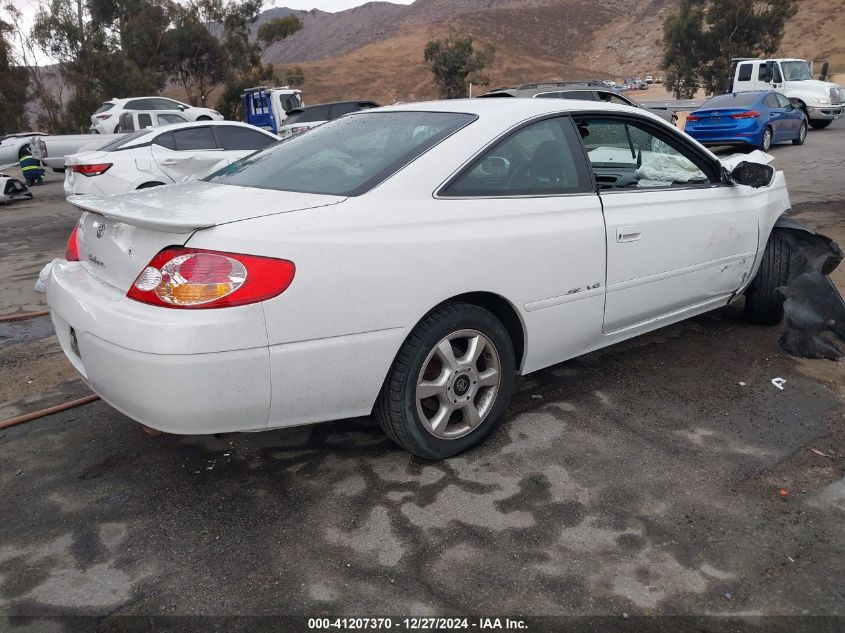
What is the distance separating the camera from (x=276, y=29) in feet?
150

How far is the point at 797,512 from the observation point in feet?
9.24

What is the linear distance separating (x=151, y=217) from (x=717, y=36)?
151 feet

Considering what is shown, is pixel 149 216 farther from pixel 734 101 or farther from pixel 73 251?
pixel 734 101

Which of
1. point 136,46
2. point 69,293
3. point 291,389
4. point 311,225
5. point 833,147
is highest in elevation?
point 136,46

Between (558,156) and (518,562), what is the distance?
6.45ft

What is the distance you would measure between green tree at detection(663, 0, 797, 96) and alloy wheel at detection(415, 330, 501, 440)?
42551 mm

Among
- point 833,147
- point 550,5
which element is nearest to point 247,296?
point 833,147

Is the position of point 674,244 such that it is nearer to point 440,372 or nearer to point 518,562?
point 440,372

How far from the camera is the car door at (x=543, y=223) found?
3121 millimetres

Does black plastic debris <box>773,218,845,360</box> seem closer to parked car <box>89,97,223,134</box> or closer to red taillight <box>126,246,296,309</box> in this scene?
red taillight <box>126,246,296,309</box>

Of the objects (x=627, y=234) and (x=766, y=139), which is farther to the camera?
(x=766, y=139)

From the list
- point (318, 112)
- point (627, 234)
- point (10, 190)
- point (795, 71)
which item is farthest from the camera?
point (795, 71)

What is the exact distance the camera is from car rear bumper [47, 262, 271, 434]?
249 centimetres

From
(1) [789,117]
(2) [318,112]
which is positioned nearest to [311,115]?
(2) [318,112]
